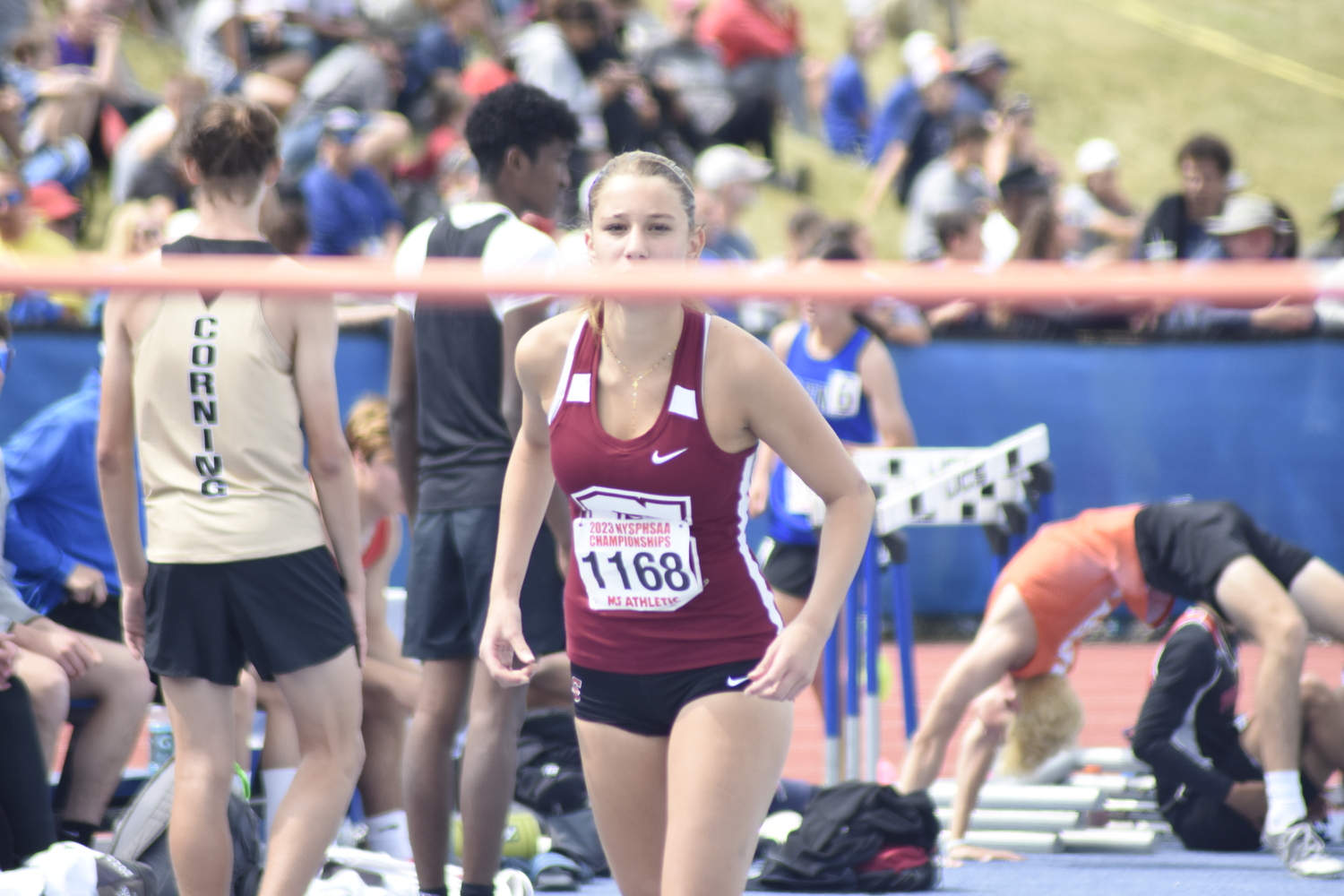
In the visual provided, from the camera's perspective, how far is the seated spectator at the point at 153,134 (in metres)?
9.23

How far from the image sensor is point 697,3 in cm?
1363

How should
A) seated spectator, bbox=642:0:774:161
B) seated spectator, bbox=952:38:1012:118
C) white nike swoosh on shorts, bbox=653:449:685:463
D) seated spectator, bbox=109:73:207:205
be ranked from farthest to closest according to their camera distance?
seated spectator, bbox=952:38:1012:118, seated spectator, bbox=642:0:774:161, seated spectator, bbox=109:73:207:205, white nike swoosh on shorts, bbox=653:449:685:463

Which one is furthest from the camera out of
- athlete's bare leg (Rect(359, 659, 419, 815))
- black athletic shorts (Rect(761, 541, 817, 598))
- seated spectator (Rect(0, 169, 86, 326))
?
seated spectator (Rect(0, 169, 86, 326))

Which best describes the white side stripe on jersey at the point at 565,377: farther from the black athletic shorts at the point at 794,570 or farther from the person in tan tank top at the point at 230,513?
the black athletic shorts at the point at 794,570

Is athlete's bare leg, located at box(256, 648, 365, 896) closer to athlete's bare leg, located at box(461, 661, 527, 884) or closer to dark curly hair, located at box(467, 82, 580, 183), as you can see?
athlete's bare leg, located at box(461, 661, 527, 884)

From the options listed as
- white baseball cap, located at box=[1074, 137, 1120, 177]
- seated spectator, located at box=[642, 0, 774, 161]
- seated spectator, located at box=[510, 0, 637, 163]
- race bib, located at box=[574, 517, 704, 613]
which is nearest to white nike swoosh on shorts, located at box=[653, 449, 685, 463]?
race bib, located at box=[574, 517, 704, 613]

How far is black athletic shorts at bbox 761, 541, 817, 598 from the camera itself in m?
5.73

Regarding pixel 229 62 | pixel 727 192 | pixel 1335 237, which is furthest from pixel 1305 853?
pixel 229 62

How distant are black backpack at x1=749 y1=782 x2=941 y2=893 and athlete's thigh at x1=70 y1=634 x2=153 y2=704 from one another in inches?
74.5

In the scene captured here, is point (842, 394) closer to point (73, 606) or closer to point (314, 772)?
point (73, 606)

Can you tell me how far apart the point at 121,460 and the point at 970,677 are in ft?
9.33

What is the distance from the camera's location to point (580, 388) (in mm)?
2807

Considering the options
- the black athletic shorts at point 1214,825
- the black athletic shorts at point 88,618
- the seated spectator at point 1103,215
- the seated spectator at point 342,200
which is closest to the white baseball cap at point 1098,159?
the seated spectator at point 1103,215

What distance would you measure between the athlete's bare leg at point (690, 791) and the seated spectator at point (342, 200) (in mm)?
7129
